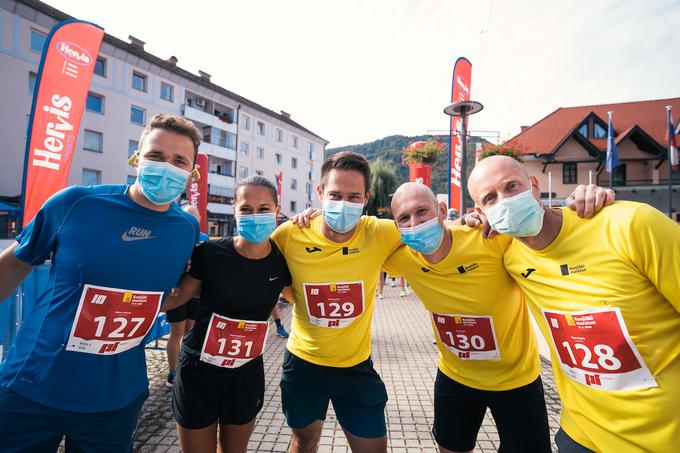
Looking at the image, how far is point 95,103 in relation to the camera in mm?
→ 21953

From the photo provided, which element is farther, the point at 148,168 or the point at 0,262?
the point at 148,168

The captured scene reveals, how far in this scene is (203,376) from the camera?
203cm

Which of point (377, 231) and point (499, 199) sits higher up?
point (499, 199)

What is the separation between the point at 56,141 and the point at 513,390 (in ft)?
24.9

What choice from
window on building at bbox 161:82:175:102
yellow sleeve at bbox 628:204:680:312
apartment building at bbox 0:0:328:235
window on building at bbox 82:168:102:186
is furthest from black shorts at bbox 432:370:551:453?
window on building at bbox 161:82:175:102

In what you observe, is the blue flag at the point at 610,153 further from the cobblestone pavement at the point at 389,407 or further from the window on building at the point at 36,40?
the window on building at the point at 36,40

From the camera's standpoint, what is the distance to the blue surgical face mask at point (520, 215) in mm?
1770

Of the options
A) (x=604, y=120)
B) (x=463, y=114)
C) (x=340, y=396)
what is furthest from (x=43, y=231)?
A: (x=604, y=120)

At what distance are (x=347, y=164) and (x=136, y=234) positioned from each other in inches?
55.8

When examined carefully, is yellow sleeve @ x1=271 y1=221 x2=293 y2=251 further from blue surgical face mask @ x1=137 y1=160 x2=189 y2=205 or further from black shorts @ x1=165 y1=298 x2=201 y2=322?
black shorts @ x1=165 y1=298 x2=201 y2=322

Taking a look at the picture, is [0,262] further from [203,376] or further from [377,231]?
[377,231]

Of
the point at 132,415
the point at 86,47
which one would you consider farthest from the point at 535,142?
Answer: the point at 132,415

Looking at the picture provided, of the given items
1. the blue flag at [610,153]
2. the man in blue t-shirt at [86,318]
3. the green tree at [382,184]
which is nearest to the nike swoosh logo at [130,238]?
the man in blue t-shirt at [86,318]

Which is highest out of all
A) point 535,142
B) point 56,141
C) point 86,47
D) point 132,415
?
point 535,142
